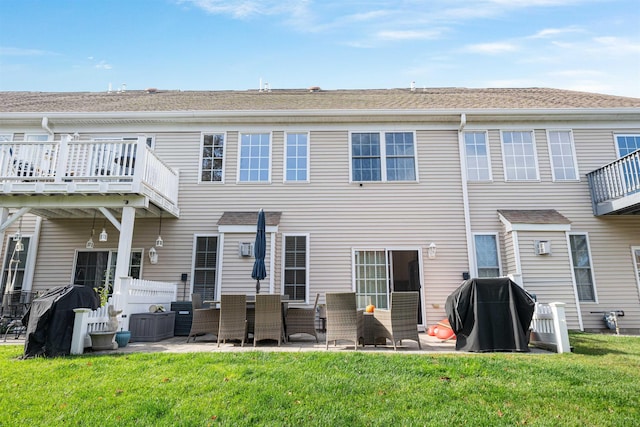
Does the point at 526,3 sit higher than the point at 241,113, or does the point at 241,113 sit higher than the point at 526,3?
the point at 526,3

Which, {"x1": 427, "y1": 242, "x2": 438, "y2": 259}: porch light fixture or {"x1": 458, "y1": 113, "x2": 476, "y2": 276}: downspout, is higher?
{"x1": 458, "y1": 113, "x2": 476, "y2": 276}: downspout

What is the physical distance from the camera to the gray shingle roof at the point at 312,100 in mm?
9867

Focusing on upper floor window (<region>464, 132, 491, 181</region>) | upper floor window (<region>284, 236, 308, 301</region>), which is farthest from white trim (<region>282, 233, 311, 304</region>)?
upper floor window (<region>464, 132, 491, 181</region>)

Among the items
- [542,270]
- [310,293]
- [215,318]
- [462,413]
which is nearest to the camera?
[462,413]

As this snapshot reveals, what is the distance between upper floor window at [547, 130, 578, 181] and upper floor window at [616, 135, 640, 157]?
4.10ft

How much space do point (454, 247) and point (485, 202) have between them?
1.52m

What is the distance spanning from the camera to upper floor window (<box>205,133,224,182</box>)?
9688 mm

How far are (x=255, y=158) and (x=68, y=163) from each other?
14.2 feet

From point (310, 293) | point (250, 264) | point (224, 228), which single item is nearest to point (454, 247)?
point (310, 293)

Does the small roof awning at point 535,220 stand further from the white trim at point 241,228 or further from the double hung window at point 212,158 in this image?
the double hung window at point 212,158

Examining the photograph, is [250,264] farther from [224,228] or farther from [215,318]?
[215,318]

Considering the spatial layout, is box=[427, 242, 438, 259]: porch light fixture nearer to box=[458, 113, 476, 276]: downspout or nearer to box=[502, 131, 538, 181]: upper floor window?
box=[458, 113, 476, 276]: downspout

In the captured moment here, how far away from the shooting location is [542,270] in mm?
8258

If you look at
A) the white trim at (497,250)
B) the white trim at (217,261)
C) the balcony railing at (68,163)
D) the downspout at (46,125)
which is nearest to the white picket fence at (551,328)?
the white trim at (497,250)
